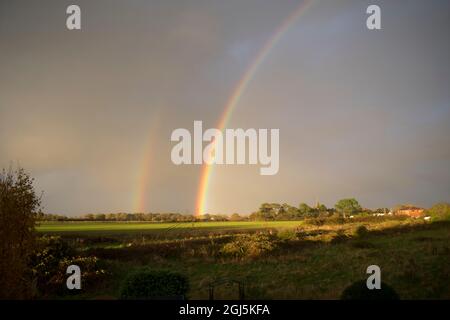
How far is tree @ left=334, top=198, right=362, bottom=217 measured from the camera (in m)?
121

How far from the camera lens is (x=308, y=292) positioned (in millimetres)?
21000

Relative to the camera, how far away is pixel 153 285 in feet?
58.7

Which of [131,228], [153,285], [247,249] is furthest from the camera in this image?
[131,228]

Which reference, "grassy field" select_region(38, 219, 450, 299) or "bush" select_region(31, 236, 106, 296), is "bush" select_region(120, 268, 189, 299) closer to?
"grassy field" select_region(38, 219, 450, 299)

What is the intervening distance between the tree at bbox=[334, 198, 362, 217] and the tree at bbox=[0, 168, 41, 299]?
111964mm

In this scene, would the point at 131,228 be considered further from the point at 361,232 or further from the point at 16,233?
the point at 16,233

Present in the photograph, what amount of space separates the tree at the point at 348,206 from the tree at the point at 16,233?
111964mm

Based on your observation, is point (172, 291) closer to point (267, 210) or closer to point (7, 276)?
point (7, 276)

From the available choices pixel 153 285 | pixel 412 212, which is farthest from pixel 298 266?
pixel 412 212

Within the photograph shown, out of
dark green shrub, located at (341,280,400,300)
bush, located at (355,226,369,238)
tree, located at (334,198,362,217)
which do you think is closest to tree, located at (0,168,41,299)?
dark green shrub, located at (341,280,400,300)

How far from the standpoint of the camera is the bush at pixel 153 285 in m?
17.8

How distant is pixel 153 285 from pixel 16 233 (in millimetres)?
5877
